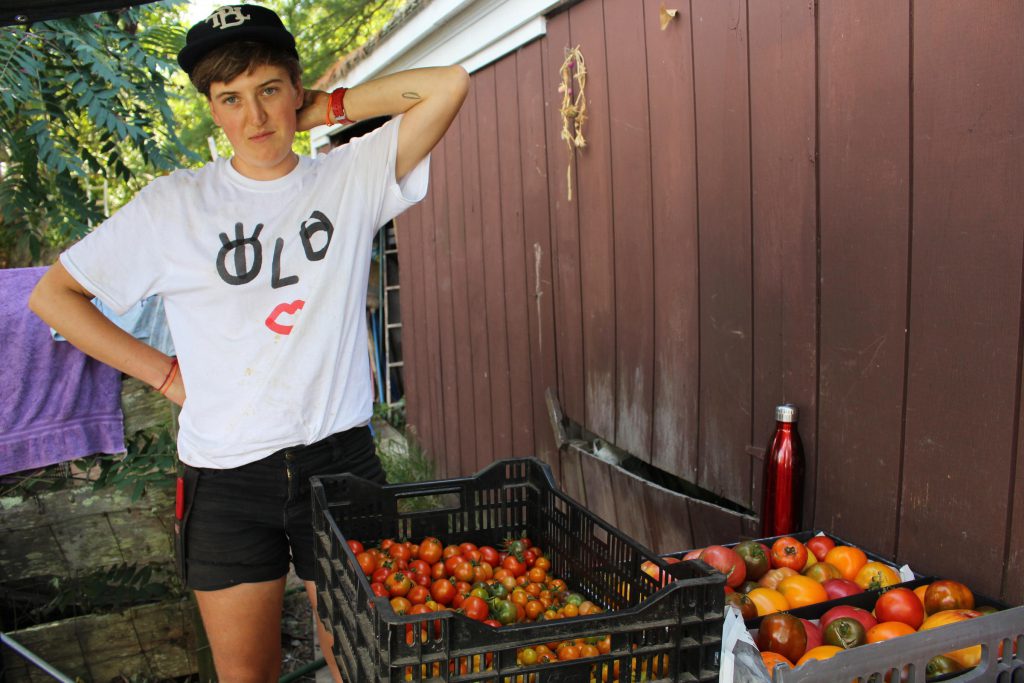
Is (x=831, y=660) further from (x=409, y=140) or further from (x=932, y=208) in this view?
(x=409, y=140)

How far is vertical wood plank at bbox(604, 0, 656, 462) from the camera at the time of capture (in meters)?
3.25

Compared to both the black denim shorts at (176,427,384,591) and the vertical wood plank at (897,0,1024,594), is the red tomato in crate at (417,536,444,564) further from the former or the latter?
the vertical wood plank at (897,0,1024,594)

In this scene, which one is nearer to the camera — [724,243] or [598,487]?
[724,243]

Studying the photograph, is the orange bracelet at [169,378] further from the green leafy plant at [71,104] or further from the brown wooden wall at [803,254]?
the brown wooden wall at [803,254]

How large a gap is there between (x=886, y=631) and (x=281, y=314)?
1370 mm

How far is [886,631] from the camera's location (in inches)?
62.4

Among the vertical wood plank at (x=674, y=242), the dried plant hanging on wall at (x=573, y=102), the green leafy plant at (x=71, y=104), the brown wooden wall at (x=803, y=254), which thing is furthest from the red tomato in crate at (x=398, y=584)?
the dried plant hanging on wall at (x=573, y=102)

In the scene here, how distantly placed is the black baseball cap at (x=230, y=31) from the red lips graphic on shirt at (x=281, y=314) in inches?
22.1

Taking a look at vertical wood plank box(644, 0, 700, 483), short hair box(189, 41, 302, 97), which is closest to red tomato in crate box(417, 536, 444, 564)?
short hair box(189, 41, 302, 97)

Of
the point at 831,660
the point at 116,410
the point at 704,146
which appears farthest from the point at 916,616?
the point at 116,410

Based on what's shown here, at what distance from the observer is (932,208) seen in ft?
6.61

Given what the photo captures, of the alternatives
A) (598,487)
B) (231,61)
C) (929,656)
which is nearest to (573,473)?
(598,487)

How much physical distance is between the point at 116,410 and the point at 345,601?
229cm

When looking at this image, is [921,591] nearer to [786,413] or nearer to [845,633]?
[845,633]
